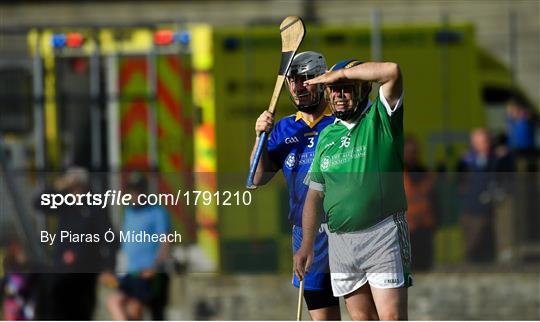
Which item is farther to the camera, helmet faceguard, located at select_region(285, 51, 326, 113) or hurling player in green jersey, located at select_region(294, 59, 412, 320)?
helmet faceguard, located at select_region(285, 51, 326, 113)

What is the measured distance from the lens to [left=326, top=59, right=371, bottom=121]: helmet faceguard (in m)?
6.26

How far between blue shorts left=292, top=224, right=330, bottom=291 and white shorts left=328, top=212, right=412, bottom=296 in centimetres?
6

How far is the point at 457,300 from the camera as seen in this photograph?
11.8 metres

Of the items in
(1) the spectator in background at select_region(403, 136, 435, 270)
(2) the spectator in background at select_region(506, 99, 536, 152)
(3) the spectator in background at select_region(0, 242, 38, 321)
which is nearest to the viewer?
(1) the spectator in background at select_region(403, 136, 435, 270)

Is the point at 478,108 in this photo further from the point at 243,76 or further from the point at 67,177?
the point at 67,177

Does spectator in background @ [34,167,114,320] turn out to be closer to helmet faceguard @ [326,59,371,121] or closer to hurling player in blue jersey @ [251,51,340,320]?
hurling player in blue jersey @ [251,51,340,320]

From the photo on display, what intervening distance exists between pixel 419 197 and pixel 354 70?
11.2 feet

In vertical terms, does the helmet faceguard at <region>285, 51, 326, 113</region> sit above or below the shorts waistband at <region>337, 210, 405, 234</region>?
above

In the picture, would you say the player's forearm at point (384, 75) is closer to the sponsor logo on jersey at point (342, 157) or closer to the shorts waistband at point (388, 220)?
the sponsor logo on jersey at point (342, 157)

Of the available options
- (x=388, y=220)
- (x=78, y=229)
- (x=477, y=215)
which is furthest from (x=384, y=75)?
(x=477, y=215)

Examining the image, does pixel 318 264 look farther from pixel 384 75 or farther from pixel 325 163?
pixel 384 75

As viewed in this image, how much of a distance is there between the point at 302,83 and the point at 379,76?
48cm

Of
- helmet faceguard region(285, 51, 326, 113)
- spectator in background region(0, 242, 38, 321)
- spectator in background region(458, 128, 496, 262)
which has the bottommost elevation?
spectator in background region(0, 242, 38, 321)

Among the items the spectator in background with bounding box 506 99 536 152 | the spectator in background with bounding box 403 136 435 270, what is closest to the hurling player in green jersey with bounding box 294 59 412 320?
the spectator in background with bounding box 403 136 435 270
